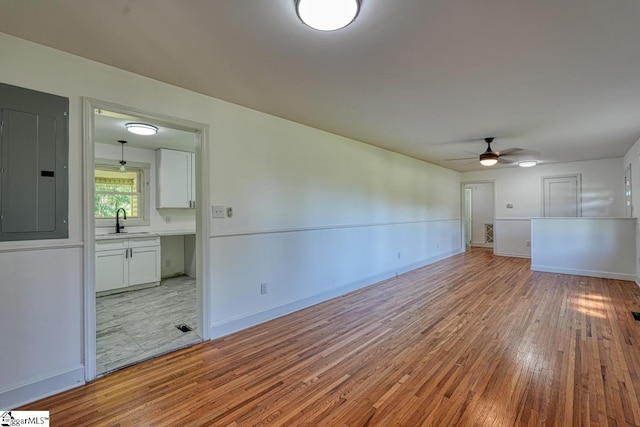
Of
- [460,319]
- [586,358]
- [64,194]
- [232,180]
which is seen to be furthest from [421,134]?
[64,194]

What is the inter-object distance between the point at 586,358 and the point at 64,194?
435 cm

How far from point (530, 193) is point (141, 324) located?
886 cm

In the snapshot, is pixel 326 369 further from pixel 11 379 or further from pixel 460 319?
pixel 11 379

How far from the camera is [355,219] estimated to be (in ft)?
15.3

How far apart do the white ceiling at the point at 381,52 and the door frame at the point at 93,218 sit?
0.34 meters

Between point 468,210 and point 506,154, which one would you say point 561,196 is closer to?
point 468,210

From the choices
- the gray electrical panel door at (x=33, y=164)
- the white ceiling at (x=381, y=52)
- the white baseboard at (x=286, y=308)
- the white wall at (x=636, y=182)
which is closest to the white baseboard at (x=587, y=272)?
the white wall at (x=636, y=182)

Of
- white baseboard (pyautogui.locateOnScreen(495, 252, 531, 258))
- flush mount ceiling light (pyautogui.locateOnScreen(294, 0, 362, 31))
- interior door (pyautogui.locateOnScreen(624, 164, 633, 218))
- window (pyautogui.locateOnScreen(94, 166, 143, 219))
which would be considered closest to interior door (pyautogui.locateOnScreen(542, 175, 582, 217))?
interior door (pyautogui.locateOnScreen(624, 164, 633, 218))

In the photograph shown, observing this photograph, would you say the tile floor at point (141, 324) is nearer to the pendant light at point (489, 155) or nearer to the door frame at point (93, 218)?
the door frame at point (93, 218)

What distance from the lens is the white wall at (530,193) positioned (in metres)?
6.55

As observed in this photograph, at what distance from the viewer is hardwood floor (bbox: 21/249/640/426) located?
1.83 m

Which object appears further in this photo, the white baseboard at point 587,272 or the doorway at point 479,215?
the doorway at point 479,215

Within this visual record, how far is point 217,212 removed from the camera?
2947 mm

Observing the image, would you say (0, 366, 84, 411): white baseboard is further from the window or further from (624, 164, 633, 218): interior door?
(624, 164, 633, 218): interior door
